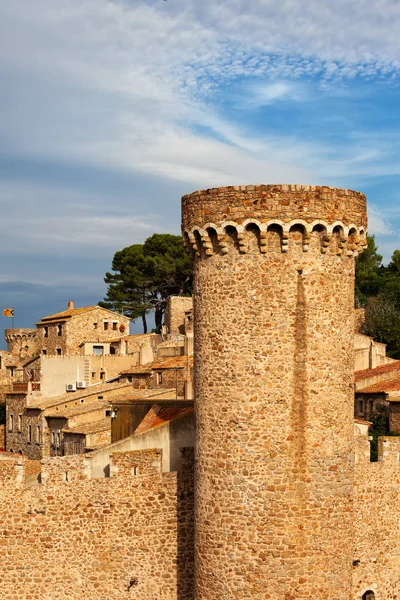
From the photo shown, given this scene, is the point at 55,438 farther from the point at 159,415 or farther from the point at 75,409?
the point at 159,415

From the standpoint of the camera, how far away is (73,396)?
48.6 m

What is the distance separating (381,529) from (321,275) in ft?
24.7

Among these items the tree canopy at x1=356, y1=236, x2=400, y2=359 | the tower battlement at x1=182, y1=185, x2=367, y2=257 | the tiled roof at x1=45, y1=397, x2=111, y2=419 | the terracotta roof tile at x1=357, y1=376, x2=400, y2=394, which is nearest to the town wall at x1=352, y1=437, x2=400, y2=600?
the tower battlement at x1=182, y1=185, x2=367, y2=257

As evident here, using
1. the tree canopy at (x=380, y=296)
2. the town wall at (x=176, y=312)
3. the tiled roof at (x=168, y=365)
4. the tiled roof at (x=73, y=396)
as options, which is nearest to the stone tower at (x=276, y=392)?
the tiled roof at (x=168, y=365)

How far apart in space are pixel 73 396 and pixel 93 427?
425 inches

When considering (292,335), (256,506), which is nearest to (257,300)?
(292,335)

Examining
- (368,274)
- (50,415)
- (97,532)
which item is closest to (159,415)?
(97,532)

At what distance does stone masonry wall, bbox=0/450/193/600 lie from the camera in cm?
1867

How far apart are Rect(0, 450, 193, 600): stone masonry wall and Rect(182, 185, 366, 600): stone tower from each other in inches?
64.3

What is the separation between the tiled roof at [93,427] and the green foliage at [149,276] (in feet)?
130

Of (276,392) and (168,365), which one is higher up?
(168,365)

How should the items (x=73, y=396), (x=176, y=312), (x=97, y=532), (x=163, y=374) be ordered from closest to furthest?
(x=97, y=532), (x=163, y=374), (x=73, y=396), (x=176, y=312)

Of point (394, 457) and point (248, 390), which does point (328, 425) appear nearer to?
point (248, 390)

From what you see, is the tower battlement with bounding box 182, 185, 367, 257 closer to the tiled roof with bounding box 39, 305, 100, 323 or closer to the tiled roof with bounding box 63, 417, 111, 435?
the tiled roof with bounding box 63, 417, 111, 435
